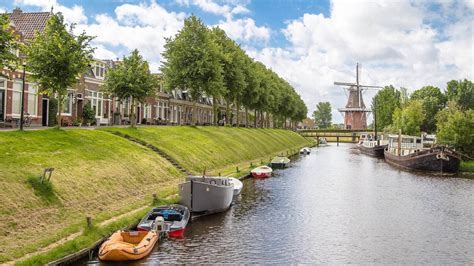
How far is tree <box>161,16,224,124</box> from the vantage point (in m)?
65.8

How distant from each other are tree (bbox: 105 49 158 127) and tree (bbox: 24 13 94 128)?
1377 centimetres

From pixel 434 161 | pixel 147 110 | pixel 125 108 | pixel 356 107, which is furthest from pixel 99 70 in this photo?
pixel 356 107

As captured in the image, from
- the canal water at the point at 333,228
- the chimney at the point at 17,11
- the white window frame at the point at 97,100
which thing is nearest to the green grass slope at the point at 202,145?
the canal water at the point at 333,228

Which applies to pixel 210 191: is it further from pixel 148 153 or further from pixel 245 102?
pixel 245 102

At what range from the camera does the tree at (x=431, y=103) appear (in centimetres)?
12862

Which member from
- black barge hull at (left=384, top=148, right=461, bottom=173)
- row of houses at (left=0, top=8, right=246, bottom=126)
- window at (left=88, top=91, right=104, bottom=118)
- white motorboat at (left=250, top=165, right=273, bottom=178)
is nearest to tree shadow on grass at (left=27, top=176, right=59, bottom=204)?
row of houses at (left=0, top=8, right=246, bottom=126)

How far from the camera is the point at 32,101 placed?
172ft

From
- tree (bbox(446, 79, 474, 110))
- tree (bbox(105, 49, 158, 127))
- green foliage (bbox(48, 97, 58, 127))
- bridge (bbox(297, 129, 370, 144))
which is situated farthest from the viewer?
bridge (bbox(297, 129, 370, 144))

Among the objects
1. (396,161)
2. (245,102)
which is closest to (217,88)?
(245,102)

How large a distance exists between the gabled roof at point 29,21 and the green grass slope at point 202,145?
18.9 m

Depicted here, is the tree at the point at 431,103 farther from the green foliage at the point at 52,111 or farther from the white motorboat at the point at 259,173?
the green foliage at the point at 52,111

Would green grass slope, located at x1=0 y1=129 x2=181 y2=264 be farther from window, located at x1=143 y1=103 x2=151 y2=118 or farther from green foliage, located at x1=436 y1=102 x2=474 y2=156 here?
green foliage, located at x1=436 y1=102 x2=474 y2=156

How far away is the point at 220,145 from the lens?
61.5 metres

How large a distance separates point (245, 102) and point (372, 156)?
3171cm
